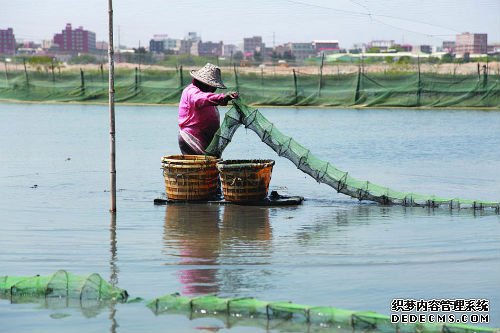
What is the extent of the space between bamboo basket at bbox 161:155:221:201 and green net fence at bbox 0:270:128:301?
15.2 feet

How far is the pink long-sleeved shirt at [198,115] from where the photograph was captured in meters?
13.4

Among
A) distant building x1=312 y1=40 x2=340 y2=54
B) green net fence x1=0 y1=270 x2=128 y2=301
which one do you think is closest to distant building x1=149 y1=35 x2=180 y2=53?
distant building x1=312 y1=40 x2=340 y2=54

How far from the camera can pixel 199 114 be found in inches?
534

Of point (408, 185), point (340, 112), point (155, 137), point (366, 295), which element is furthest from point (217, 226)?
point (340, 112)

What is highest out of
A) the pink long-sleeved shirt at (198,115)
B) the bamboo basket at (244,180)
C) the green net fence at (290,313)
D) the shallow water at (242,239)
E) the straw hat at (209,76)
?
the straw hat at (209,76)

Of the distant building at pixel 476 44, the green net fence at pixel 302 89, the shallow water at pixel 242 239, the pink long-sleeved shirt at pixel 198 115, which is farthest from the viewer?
the distant building at pixel 476 44

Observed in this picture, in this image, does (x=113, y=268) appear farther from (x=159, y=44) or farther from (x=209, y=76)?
(x=159, y=44)

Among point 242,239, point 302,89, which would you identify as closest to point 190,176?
point 242,239

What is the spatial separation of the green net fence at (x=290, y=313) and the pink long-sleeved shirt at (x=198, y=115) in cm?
548

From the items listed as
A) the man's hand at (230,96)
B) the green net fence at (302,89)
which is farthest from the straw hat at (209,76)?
the green net fence at (302,89)

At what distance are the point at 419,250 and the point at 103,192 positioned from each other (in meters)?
5.73

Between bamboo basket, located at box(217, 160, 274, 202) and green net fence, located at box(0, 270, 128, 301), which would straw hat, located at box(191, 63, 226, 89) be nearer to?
bamboo basket, located at box(217, 160, 274, 202)

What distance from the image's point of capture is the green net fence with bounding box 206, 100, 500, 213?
44.1 ft

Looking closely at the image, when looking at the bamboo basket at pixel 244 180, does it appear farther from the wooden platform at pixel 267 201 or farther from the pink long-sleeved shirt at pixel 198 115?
the pink long-sleeved shirt at pixel 198 115
